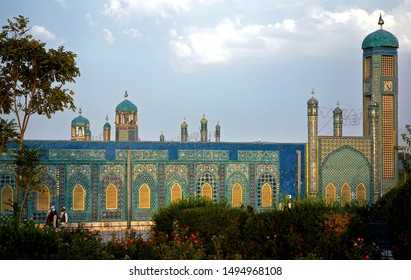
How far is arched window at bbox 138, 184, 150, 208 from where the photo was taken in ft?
76.7

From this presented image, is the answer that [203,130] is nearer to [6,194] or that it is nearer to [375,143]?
[375,143]

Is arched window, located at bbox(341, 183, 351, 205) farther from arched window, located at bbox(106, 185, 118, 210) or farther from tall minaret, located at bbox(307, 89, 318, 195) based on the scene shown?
arched window, located at bbox(106, 185, 118, 210)

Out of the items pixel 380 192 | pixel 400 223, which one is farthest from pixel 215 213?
pixel 380 192

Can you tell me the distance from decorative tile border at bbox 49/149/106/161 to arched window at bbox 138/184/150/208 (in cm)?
161

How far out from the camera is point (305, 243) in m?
11.2

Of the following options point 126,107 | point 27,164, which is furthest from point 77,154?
point 126,107

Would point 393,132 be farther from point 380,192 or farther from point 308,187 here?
point 308,187

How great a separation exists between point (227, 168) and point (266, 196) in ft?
5.69

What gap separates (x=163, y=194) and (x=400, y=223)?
14.1m

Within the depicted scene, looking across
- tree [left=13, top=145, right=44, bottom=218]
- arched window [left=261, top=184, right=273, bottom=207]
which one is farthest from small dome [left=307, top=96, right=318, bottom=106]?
tree [left=13, top=145, right=44, bottom=218]

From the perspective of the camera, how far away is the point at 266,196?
2491cm

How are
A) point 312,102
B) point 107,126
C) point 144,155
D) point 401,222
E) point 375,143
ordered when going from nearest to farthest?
point 401,222
point 144,155
point 312,102
point 375,143
point 107,126

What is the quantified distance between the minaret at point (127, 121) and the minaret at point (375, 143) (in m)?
16.5

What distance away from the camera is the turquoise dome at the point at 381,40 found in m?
27.1
